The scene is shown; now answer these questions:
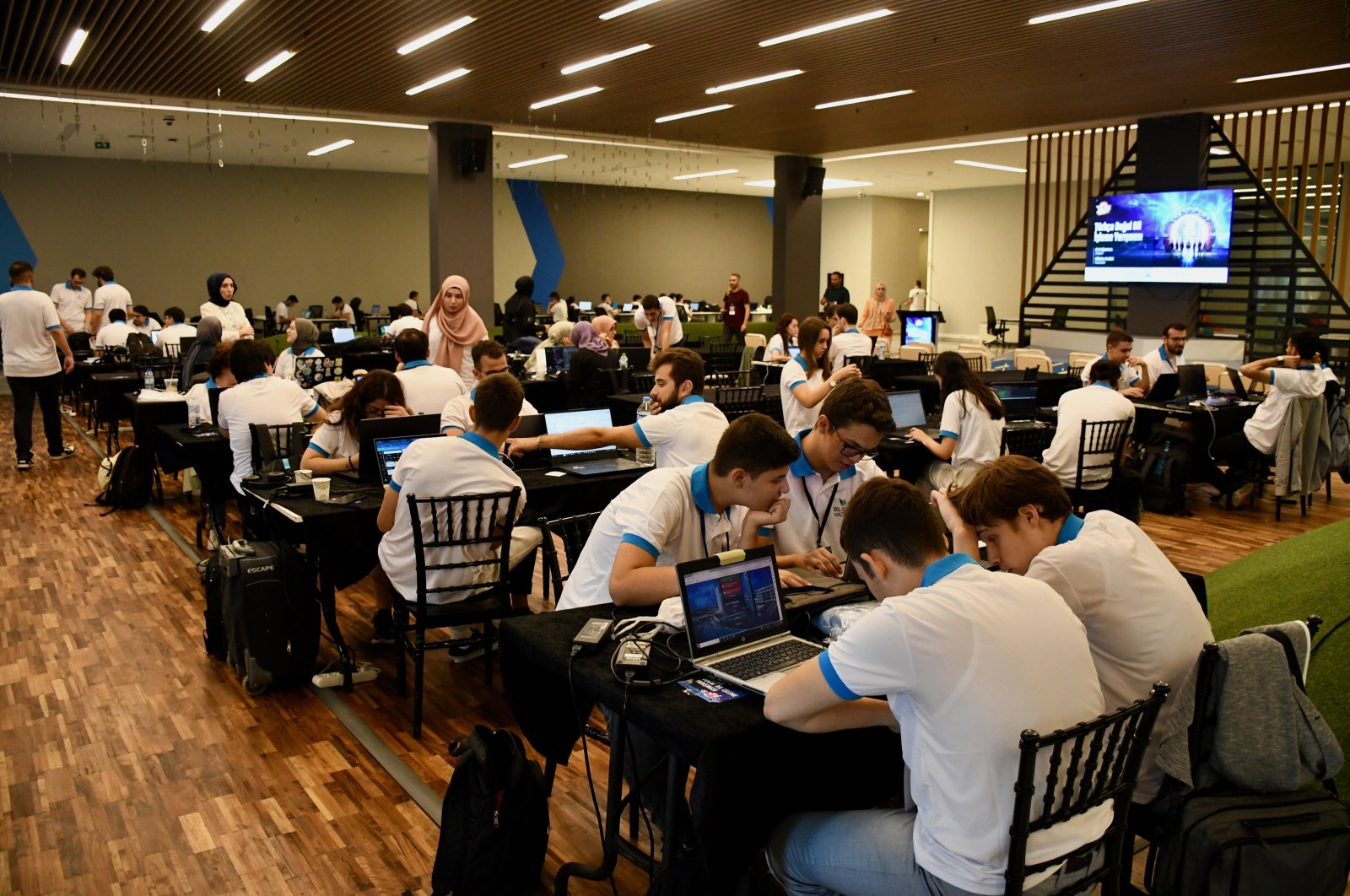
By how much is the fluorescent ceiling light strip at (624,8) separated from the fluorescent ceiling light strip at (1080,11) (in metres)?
2.83

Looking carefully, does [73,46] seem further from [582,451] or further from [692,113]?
[692,113]

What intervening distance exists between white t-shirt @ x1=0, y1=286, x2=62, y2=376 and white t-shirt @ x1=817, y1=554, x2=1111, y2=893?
8655mm

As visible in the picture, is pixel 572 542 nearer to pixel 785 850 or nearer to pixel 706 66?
pixel 785 850

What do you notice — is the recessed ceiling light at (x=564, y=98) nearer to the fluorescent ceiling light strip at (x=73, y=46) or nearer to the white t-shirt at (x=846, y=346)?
the white t-shirt at (x=846, y=346)

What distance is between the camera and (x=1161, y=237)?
1183 cm

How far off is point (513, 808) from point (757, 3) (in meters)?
6.13

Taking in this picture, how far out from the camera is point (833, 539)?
327cm

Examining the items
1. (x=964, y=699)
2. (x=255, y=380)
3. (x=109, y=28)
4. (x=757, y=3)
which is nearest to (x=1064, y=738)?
(x=964, y=699)

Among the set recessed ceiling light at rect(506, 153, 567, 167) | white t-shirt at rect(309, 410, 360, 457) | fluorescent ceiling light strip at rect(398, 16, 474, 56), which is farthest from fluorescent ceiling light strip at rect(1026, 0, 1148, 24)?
recessed ceiling light at rect(506, 153, 567, 167)

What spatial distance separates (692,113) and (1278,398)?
7236 mm

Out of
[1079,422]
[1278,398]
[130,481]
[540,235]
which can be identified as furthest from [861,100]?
[540,235]

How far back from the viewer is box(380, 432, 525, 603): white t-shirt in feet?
12.0

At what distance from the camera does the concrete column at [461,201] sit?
12.6 m

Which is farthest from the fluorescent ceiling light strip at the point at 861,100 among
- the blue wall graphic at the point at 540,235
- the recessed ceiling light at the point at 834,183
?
the blue wall graphic at the point at 540,235
